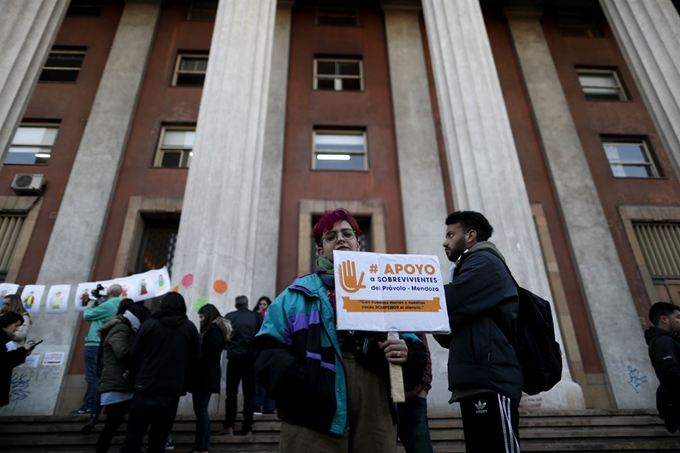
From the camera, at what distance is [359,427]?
95.7 inches

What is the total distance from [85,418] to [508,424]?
7041mm

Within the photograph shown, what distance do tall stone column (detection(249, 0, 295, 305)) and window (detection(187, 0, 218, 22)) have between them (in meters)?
2.72

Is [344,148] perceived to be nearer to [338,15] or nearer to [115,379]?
[338,15]

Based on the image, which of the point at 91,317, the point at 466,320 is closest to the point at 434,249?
the point at 91,317

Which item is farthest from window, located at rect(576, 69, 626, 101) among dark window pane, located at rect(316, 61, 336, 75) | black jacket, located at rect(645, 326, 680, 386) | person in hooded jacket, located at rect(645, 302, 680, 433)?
black jacket, located at rect(645, 326, 680, 386)

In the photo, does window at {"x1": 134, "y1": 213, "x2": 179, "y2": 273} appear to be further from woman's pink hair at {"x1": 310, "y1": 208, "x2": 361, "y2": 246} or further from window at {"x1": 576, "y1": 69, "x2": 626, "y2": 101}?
window at {"x1": 576, "y1": 69, "x2": 626, "y2": 101}

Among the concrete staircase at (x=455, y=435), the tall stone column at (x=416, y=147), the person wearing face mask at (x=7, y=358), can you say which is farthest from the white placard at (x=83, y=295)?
the tall stone column at (x=416, y=147)

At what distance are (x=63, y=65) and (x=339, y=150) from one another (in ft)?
33.9

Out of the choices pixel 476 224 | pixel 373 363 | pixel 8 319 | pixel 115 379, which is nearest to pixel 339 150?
pixel 8 319

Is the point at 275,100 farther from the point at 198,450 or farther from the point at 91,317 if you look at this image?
the point at 198,450

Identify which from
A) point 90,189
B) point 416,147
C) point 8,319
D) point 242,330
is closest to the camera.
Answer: point 8,319

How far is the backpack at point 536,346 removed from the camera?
2.98 meters

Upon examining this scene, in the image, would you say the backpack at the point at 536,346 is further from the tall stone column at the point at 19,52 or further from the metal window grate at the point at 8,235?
the metal window grate at the point at 8,235

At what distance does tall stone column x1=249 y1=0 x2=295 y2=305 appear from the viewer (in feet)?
40.9
